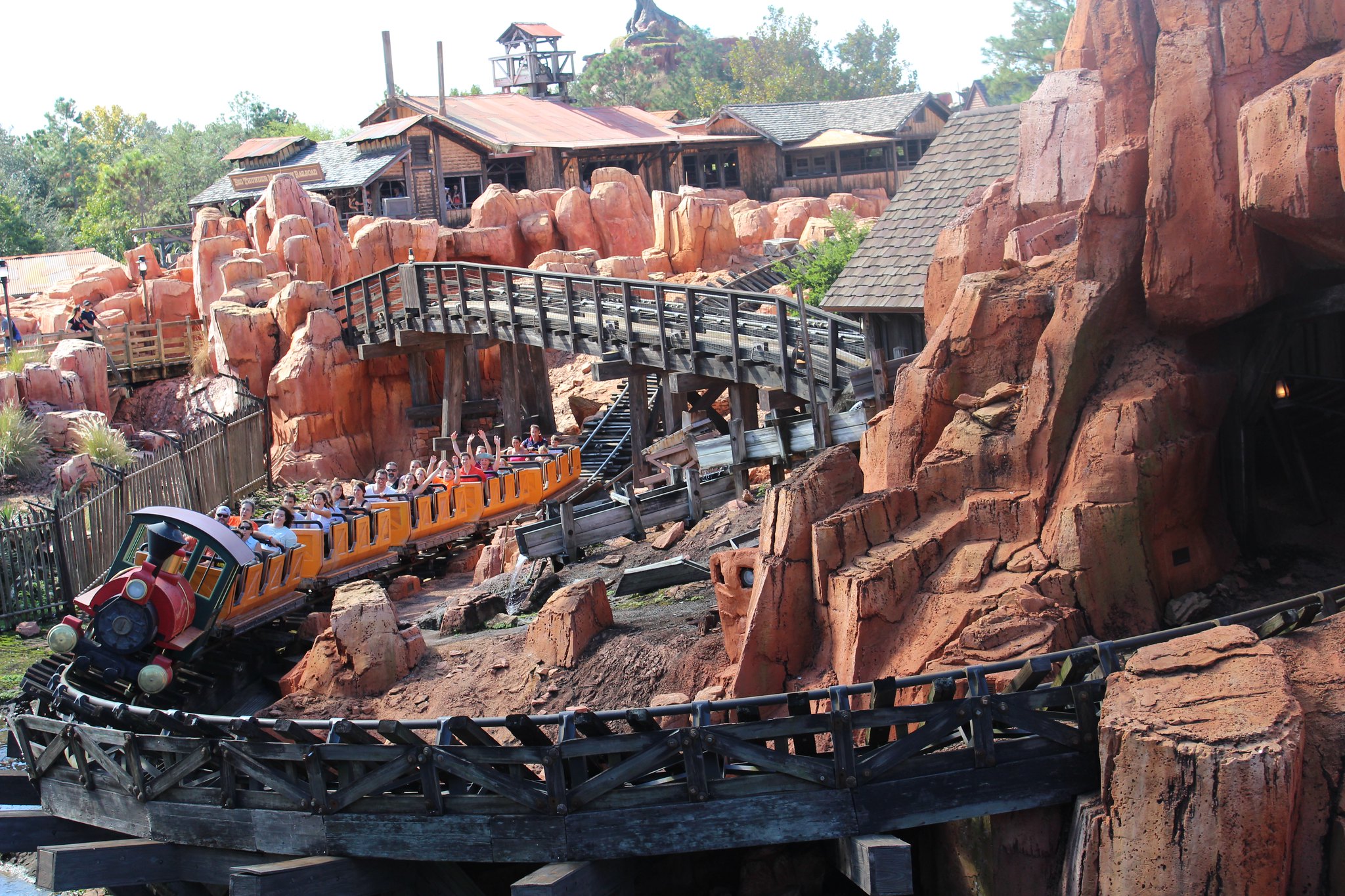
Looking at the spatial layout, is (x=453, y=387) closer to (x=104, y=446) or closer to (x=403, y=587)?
(x=104, y=446)

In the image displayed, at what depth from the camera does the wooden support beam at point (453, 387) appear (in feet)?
85.8

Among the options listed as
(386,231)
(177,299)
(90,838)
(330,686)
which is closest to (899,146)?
(386,231)

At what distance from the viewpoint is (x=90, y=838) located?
944 centimetres

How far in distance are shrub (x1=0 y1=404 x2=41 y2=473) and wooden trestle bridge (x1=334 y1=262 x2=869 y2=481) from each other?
744 centimetres

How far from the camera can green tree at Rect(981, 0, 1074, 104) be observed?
6016cm

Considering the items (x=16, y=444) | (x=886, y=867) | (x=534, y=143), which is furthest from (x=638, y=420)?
(x=534, y=143)

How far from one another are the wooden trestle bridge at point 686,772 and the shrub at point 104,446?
1454 centimetres

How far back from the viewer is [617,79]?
2940 inches

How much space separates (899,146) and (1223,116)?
119 ft

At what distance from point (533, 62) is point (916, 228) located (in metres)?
40.6

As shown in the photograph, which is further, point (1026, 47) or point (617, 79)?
point (617, 79)

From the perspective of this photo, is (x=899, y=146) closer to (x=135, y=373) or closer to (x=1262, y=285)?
(x=135, y=373)

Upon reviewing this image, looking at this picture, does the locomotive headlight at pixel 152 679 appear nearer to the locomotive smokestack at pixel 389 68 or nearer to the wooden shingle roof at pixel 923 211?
the wooden shingle roof at pixel 923 211

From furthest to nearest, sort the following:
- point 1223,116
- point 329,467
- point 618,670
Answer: point 329,467, point 618,670, point 1223,116
